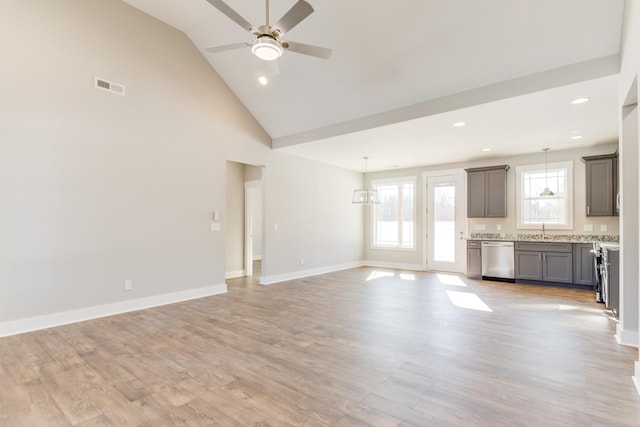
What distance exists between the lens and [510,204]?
22.5 feet

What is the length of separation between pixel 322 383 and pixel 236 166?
18.8 feet

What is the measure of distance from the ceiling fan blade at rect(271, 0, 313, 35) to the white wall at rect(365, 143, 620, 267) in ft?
20.3

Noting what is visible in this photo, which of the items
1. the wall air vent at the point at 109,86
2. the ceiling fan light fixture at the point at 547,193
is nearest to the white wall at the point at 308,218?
the wall air vent at the point at 109,86

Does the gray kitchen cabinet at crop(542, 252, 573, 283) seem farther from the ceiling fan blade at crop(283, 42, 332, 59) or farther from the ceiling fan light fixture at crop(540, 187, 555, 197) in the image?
the ceiling fan blade at crop(283, 42, 332, 59)

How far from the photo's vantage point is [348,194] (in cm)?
864

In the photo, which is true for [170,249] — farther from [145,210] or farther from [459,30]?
[459,30]

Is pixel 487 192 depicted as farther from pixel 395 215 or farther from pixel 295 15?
pixel 295 15

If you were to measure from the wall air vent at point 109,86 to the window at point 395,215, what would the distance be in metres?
6.54

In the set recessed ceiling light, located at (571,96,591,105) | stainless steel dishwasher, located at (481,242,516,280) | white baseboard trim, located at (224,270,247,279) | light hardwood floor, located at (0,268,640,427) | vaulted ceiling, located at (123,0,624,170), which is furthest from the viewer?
white baseboard trim, located at (224,270,247,279)

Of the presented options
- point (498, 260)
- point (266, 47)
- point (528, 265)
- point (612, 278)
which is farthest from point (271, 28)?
point (528, 265)

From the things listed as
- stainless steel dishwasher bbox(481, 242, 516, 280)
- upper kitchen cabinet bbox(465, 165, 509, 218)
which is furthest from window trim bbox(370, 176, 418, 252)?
stainless steel dishwasher bbox(481, 242, 516, 280)

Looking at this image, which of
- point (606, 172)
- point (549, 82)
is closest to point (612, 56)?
point (549, 82)

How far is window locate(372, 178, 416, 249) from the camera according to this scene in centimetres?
838

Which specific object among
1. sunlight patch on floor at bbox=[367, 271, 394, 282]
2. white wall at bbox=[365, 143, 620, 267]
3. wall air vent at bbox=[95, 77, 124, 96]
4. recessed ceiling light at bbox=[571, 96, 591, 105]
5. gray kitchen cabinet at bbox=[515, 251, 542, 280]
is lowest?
sunlight patch on floor at bbox=[367, 271, 394, 282]
